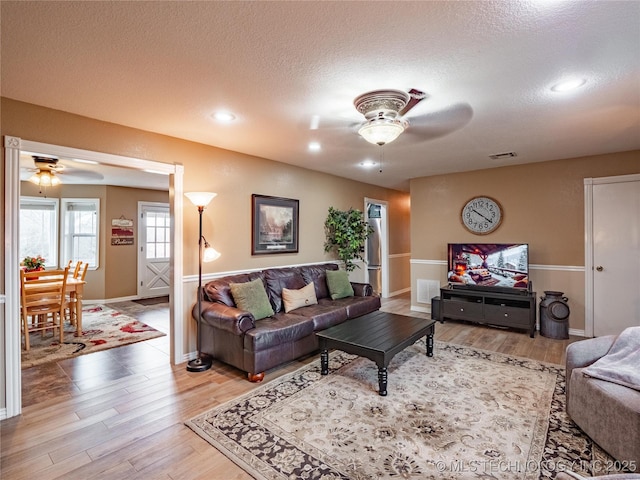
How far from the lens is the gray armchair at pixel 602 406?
1.79m

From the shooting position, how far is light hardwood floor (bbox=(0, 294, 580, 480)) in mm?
1892

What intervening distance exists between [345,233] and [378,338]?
8.99ft

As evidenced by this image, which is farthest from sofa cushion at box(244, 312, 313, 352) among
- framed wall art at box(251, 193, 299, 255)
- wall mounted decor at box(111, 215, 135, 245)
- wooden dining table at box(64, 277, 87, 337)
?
wall mounted decor at box(111, 215, 135, 245)

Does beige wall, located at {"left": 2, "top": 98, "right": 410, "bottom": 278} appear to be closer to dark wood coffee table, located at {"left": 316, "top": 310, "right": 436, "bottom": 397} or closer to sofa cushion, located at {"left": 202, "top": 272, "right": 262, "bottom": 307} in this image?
sofa cushion, located at {"left": 202, "top": 272, "right": 262, "bottom": 307}

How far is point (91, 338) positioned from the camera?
434 centimetres

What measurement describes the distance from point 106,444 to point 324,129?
3106 mm

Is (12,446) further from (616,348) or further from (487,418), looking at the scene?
(616,348)

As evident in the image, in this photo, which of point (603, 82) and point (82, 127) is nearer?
point (603, 82)

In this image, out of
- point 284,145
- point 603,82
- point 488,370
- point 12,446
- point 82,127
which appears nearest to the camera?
point 12,446

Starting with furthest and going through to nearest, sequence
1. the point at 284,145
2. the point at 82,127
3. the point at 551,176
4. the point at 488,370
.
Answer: the point at 551,176 < the point at 284,145 < the point at 488,370 < the point at 82,127

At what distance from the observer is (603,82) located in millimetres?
2264

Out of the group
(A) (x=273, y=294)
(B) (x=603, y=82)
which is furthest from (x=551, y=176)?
(A) (x=273, y=294)

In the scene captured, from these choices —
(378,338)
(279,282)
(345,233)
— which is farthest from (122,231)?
(378,338)

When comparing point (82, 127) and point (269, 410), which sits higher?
point (82, 127)
